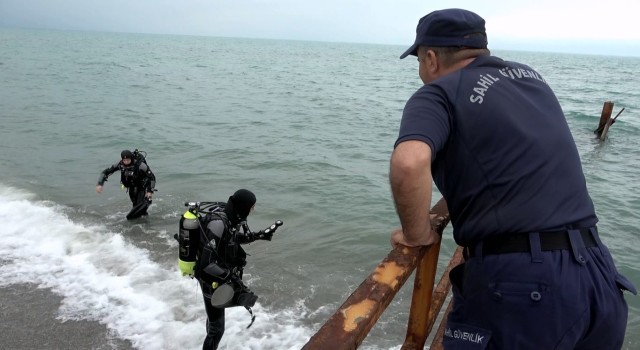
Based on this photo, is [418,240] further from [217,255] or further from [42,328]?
[42,328]

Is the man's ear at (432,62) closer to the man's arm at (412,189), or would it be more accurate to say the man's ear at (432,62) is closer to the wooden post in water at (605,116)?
the man's arm at (412,189)

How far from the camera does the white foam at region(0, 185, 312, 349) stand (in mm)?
6055

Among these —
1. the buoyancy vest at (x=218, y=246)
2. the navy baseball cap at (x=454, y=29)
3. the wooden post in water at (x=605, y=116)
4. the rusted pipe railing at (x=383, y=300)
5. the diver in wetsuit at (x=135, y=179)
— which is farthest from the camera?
the wooden post in water at (x=605, y=116)

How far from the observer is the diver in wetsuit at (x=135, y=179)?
957 cm

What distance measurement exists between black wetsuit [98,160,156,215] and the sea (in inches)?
25.0

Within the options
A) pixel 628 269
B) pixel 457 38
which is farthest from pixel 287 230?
pixel 457 38

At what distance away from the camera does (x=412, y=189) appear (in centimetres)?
182

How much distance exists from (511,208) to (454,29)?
774 millimetres

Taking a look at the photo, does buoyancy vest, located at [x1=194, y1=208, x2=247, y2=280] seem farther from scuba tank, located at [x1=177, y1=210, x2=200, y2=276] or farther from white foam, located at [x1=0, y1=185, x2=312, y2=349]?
white foam, located at [x1=0, y1=185, x2=312, y2=349]

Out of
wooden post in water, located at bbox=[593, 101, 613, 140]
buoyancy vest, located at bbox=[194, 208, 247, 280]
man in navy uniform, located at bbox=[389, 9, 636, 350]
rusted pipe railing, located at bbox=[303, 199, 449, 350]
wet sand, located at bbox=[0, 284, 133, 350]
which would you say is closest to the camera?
rusted pipe railing, located at bbox=[303, 199, 449, 350]

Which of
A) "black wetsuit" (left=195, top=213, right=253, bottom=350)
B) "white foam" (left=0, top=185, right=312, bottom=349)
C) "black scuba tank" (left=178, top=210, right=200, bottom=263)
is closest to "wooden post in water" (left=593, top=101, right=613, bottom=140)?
"white foam" (left=0, top=185, right=312, bottom=349)

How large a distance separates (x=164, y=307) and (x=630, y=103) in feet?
121

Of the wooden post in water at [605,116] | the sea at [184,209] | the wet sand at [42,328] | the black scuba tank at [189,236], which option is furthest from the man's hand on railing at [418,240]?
the wooden post in water at [605,116]

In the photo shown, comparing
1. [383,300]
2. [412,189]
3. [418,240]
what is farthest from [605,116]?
[383,300]
